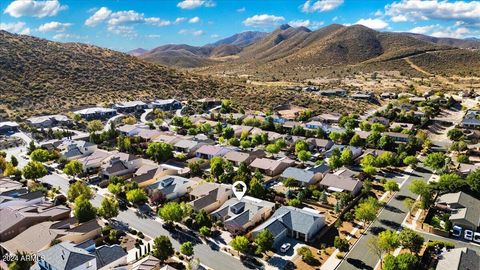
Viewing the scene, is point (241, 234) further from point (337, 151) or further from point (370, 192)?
point (337, 151)

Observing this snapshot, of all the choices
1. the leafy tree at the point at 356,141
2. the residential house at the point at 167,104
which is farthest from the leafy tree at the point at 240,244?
the residential house at the point at 167,104

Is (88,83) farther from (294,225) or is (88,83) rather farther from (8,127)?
(294,225)

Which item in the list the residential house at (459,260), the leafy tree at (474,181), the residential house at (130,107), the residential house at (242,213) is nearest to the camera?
the residential house at (459,260)

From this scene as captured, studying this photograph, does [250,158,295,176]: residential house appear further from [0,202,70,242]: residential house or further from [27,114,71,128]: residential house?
[27,114,71,128]: residential house

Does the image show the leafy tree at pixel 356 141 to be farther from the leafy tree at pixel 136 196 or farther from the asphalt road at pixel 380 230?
the leafy tree at pixel 136 196

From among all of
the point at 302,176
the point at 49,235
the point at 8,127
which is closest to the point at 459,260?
the point at 302,176

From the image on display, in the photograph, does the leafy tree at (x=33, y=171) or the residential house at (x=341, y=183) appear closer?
the residential house at (x=341, y=183)

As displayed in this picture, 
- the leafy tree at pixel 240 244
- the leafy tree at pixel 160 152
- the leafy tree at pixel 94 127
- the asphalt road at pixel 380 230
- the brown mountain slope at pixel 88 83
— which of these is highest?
the brown mountain slope at pixel 88 83
